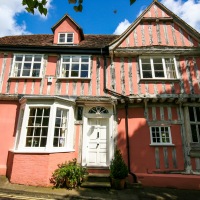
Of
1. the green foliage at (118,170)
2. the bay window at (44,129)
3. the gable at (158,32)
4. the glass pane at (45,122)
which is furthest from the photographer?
the gable at (158,32)

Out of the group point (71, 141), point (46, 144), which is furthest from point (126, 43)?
point (46, 144)

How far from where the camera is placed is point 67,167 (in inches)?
297

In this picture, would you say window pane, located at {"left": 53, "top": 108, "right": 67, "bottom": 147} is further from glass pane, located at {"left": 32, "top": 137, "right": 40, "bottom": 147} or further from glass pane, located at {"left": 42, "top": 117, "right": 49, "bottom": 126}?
glass pane, located at {"left": 32, "top": 137, "right": 40, "bottom": 147}

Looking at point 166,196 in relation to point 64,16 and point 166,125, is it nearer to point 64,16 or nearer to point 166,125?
point 166,125

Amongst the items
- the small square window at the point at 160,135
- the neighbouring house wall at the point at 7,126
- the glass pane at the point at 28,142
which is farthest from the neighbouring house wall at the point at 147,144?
the neighbouring house wall at the point at 7,126

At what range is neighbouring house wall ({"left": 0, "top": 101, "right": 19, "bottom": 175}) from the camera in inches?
350

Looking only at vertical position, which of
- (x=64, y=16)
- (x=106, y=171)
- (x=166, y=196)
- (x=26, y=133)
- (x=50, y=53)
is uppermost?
(x=64, y=16)

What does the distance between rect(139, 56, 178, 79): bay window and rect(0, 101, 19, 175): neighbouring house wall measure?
25.2 ft

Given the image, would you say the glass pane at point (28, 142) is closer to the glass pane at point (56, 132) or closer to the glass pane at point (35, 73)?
the glass pane at point (56, 132)

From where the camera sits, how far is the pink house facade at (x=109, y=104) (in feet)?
27.2

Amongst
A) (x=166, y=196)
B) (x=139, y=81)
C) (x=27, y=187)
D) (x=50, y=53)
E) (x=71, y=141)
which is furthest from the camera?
(x=50, y=53)

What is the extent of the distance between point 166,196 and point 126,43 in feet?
28.1

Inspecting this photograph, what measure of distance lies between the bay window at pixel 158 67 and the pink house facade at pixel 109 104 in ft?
0.19

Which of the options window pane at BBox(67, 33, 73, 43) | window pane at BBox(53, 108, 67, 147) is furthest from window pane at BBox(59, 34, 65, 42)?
window pane at BBox(53, 108, 67, 147)
